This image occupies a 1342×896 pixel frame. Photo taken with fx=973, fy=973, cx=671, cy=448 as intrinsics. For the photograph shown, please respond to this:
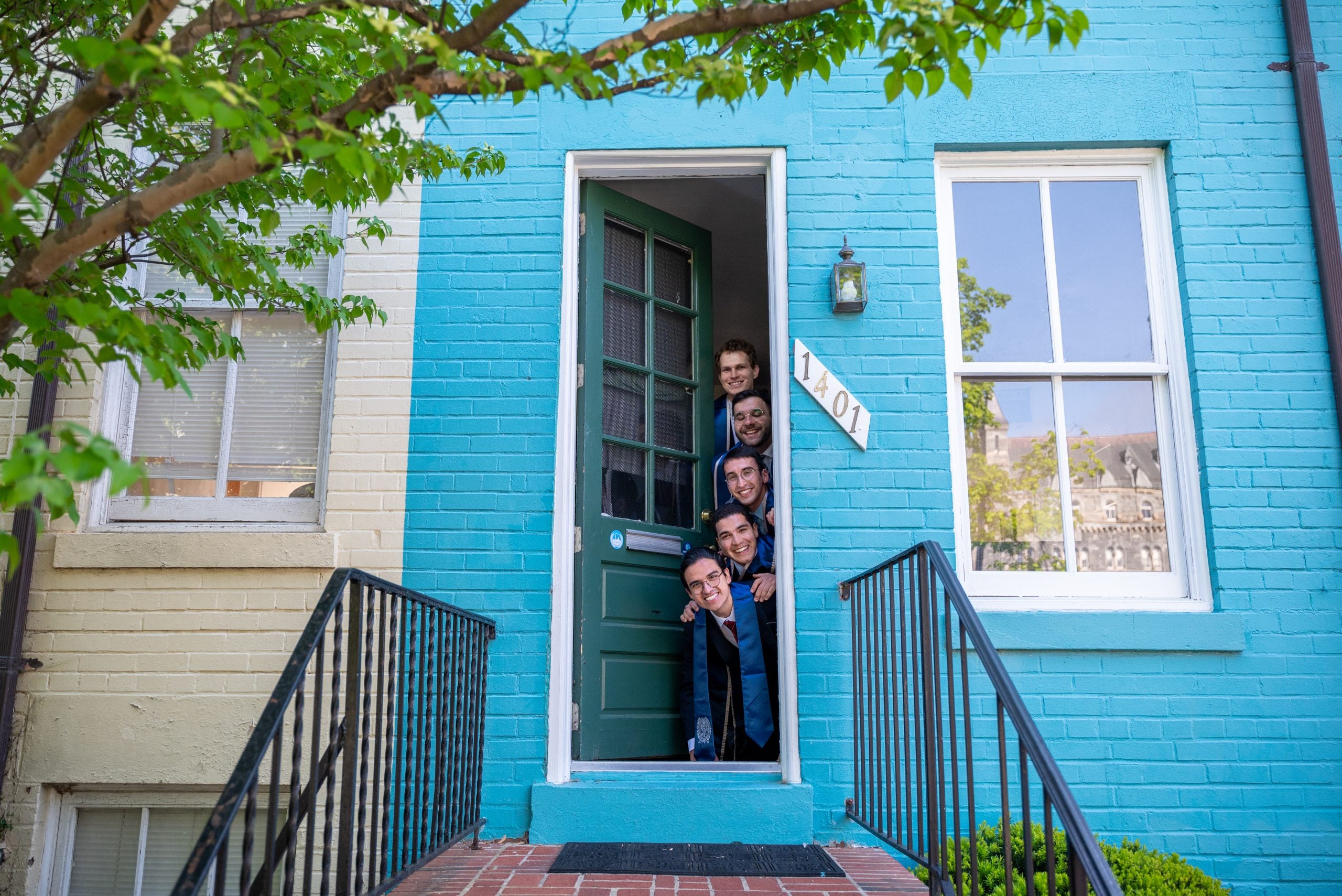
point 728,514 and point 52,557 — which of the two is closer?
point 52,557

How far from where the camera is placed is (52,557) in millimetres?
4129

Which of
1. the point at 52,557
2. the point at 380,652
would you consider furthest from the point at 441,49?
the point at 52,557

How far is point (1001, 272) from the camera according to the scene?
4488mm

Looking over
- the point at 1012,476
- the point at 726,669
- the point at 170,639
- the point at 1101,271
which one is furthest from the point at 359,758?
the point at 1101,271

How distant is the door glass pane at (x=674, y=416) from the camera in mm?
4977

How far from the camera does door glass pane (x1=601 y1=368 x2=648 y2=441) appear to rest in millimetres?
4664

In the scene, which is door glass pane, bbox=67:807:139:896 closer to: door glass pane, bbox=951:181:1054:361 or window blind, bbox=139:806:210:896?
window blind, bbox=139:806:210:896

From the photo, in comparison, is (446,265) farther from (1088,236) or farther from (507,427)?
(1088,236)

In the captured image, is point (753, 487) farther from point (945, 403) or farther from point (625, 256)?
point (625, 256)

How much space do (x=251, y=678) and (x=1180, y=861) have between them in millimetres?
3681

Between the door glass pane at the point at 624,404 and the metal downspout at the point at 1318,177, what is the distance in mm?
3061

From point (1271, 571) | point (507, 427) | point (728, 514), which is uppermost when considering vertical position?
point (507, 427)

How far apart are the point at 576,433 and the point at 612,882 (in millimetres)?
1949

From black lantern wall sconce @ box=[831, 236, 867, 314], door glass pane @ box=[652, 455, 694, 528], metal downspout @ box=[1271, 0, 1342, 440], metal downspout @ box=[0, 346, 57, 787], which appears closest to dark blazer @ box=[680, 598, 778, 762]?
door glass pane @ box=[652, 455, 694, 528]
